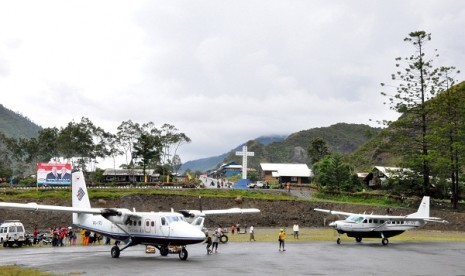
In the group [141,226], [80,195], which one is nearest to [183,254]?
[141,226]

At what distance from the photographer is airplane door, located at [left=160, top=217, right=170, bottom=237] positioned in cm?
2802

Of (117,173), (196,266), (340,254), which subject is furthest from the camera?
(117,173)

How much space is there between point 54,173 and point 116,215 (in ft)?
136

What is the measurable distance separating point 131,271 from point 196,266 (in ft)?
11.1

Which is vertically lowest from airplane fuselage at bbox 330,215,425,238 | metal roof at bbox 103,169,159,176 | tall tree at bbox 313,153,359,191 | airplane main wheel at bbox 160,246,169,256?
airplane main wheel at bbox 160,246,169,256

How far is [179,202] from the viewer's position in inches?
2613

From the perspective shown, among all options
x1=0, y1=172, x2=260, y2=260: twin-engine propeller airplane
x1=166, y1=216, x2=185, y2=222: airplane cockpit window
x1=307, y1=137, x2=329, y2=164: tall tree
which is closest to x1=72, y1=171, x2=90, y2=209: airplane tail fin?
x1=0, y1=172, x2=260, y2=260: twin-engine propeller airplane

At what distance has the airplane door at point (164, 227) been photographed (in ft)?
91.9

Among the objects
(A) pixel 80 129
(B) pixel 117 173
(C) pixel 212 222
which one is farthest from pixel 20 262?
(B) pixel 117 173

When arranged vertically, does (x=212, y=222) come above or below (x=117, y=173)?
below

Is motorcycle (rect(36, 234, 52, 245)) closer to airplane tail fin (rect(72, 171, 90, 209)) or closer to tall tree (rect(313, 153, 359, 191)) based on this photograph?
airplane tail fin (rect(72, 171, 90, 209))

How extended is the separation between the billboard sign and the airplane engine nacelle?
39.9 m

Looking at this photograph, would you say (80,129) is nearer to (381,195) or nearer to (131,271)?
(381,195)

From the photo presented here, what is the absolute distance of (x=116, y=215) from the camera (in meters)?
30.0
